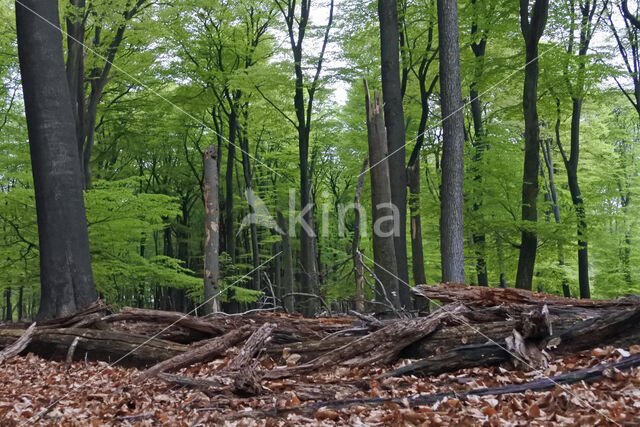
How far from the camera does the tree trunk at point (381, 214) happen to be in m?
8.47

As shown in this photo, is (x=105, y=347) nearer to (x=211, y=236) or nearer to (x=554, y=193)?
(x=211, y=236)

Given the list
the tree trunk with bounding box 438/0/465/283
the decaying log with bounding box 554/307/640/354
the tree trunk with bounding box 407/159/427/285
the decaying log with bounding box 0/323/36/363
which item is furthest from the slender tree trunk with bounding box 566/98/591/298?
the decaying log with bounding box 0/323/36/363

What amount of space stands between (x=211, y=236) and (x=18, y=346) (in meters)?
3.56

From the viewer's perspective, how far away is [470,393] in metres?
3.73

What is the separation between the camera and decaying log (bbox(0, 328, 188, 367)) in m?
5.89

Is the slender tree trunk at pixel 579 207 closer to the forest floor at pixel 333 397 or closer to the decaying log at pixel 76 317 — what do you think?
the forest floor at pixel 333 397

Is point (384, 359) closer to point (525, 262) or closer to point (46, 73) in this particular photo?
point (46, 73)

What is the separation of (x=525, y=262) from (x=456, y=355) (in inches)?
298

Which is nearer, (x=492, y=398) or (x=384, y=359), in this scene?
(x=492, y=398)

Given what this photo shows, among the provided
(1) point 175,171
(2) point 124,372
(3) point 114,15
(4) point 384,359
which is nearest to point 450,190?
(4) point 384,359

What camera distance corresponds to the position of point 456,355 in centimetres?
443

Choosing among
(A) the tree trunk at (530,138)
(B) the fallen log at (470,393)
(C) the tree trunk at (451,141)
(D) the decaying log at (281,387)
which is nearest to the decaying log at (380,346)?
(D) the decaying log at (281,387)

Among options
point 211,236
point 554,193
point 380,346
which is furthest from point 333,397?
point 554,193

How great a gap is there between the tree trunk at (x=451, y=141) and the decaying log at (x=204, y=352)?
4429 mm
